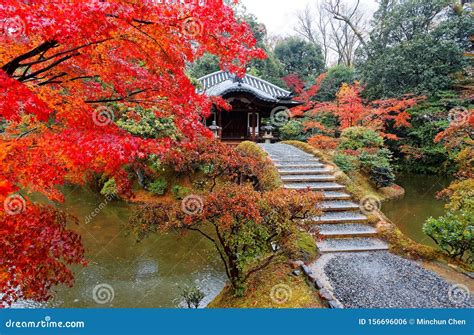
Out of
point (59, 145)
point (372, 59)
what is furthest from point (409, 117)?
point (59, 145)

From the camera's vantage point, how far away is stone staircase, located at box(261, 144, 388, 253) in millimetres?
5790

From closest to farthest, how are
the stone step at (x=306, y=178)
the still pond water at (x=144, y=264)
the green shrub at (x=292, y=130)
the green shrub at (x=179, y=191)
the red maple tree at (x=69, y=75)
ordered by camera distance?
the red maple tree at (x=69, y=75) < the still pond water at (x=144, y=264) < the stone step at (x=306, y=178) < the green shrub at (x=179, y=191) < the green shrub at (x=292, y=130)

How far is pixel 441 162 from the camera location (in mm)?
14461

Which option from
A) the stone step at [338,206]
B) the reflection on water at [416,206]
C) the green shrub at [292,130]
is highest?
the green shrub at [292,130]

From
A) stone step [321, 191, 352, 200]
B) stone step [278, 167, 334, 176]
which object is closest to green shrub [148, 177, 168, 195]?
stone step [278, 167, 334, 176]

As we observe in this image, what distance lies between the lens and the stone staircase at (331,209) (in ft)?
19.0

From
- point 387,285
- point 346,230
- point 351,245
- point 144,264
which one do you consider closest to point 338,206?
point 346,230

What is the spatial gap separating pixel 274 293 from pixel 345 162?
759 centimetres

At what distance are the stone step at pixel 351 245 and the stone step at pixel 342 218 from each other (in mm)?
529

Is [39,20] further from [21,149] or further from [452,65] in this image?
[452,65]

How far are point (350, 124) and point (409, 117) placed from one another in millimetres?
2835

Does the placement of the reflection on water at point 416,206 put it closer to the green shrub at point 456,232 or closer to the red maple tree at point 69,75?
the green shrub at point 456,232

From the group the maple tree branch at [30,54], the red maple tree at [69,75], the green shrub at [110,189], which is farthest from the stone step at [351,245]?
the green shrub at [110,189]

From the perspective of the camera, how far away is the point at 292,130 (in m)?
15.7
